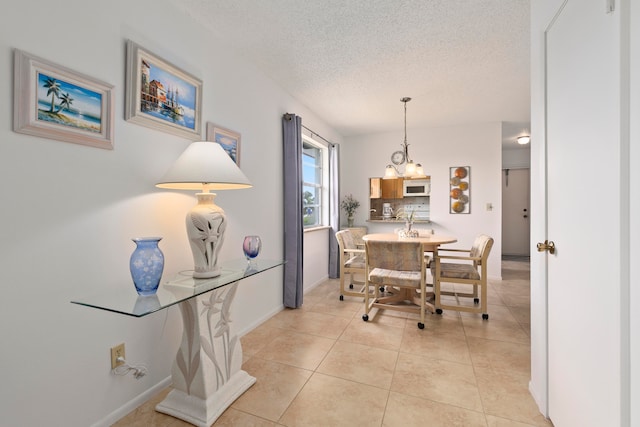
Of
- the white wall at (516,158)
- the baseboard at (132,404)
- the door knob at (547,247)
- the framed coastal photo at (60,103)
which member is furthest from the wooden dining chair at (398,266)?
the white wall at (516,158)

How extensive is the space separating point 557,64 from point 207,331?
2.26m

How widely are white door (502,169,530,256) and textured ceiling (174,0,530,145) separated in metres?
3.18

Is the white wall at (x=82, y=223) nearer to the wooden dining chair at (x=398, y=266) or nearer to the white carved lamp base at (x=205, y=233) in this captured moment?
the white carved lamp base at (x=205, y=233)

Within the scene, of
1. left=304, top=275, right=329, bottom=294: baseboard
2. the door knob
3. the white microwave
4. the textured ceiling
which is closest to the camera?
the door knob

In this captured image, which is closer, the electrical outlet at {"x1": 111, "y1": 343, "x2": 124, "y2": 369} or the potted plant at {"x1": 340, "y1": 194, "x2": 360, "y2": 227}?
the electrical outlet at {"x1": 111, "y1": 343, "x2": 124, "y2": 369}

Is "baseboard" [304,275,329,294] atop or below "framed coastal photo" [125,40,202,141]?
below

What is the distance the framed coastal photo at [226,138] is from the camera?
85.0 inches

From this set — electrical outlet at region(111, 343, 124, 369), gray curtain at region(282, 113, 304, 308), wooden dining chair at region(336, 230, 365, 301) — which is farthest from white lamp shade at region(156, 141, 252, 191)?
wooden dining chair at region(336, 230, 365, 301)

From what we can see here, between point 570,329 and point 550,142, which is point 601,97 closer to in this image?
point 550,142

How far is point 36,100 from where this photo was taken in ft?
3.99

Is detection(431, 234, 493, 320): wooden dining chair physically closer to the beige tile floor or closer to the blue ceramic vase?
the beige tile floor

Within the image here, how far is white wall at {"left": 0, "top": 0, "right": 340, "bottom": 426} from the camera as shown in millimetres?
1168

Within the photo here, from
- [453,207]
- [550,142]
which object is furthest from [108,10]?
[453,207]

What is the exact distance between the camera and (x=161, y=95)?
1.77 m
